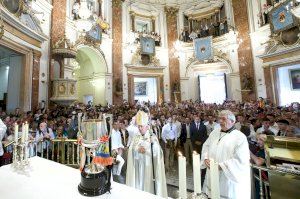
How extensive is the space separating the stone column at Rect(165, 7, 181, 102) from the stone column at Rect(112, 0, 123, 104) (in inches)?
177

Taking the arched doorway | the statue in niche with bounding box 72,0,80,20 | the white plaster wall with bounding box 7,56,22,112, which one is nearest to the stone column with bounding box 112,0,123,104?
the arched doorway

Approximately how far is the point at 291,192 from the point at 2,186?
2823 mm

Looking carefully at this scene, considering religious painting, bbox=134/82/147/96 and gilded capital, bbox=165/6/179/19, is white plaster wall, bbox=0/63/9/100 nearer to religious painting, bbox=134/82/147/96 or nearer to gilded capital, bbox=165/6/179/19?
religious painting, bbox=134/82/147/96

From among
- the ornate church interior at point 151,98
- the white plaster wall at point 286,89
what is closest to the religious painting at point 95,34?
the ornate church interior at point 151,98

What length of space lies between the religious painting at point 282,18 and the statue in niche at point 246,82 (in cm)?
337

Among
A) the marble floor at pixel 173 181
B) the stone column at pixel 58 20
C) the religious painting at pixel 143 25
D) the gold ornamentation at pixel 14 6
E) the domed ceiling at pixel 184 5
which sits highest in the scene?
the domed ceiling at pixel 184 5

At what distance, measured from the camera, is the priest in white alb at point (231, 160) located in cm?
267

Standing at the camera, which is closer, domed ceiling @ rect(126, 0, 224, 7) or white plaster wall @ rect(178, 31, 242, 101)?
white plaster wall @ rect(178, 31, 242, 101)

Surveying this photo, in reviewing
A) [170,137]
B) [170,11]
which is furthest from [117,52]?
[170,137]

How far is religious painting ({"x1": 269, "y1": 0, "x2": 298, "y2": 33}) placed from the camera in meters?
11.8

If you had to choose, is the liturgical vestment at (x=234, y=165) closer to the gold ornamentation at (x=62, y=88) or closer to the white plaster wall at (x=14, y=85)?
the gold ornamentation at (x=62, y=88)

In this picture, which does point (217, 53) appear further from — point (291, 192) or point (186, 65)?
point (291, 192)

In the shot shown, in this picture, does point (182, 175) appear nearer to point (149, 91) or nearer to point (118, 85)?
point (118, 85)

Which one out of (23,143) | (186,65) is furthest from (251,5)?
(23,143)
